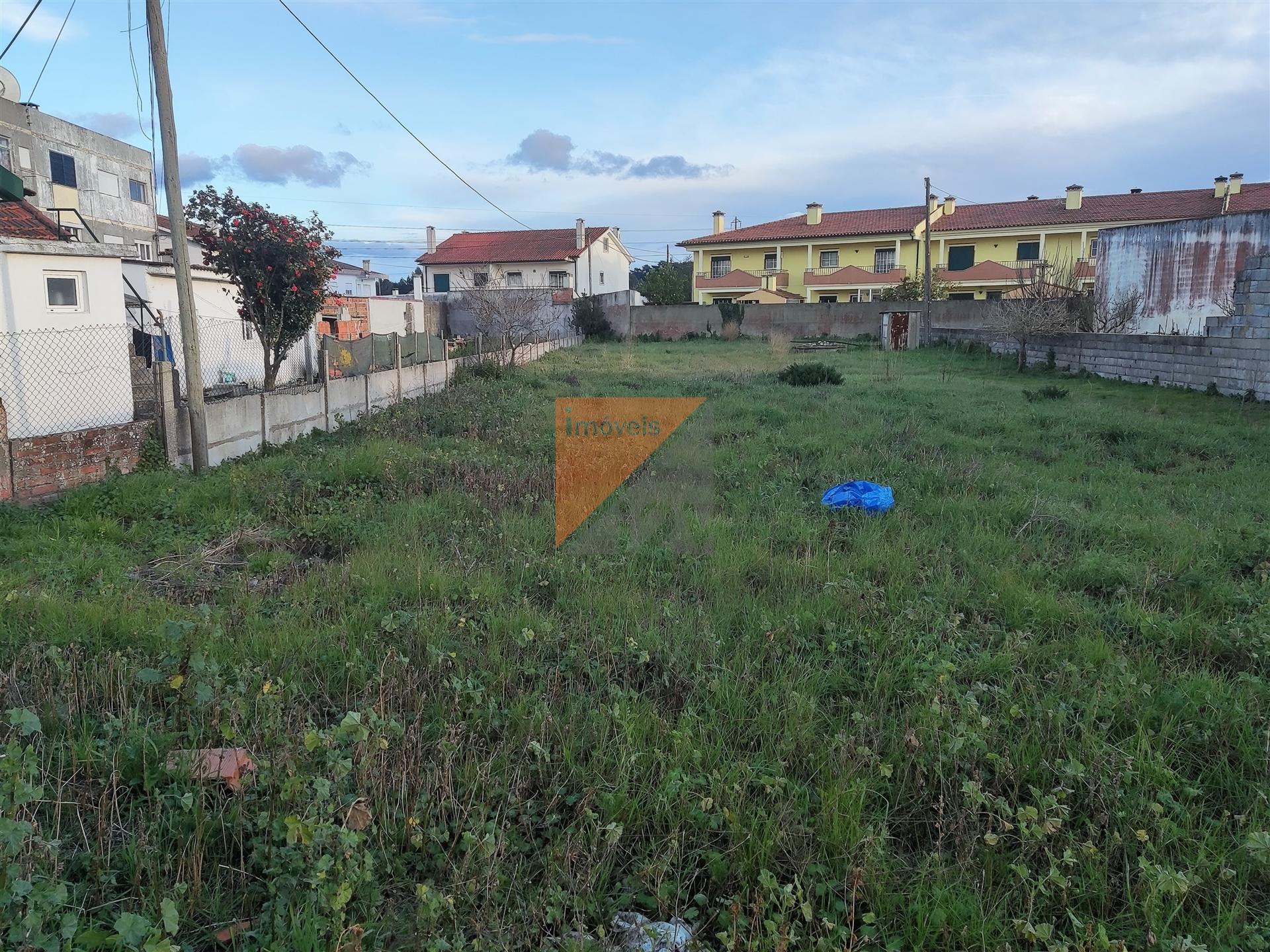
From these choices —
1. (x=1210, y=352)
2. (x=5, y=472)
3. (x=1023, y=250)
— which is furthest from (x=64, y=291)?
(x=1023, y=250)

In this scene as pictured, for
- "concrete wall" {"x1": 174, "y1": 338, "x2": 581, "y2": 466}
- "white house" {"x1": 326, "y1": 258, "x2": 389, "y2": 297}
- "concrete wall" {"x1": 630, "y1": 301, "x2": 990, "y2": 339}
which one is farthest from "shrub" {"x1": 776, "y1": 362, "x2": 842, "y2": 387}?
"white house" {"x1": 326, "y1": 258, "x2": 389, "y2": 297}

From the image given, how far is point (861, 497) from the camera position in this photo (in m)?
6.15

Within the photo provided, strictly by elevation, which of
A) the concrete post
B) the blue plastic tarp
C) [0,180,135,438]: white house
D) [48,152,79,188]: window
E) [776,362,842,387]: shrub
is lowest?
the blue plastic tarp

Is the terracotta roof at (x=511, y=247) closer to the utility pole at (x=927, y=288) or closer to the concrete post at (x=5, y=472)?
the utility pole at (x=927, y=288)

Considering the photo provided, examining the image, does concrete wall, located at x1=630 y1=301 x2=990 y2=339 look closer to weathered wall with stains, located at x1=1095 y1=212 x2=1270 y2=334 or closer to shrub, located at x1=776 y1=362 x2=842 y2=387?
weathered wall with stains, located at x1=1095 y1=212 x2=1270 y2=334

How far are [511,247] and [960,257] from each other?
77.1 ft

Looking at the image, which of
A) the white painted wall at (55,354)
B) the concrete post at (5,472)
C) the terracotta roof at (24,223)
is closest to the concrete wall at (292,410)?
the white painted wall at (55,354)

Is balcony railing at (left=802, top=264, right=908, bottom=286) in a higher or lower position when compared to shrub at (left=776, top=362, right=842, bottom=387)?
higher

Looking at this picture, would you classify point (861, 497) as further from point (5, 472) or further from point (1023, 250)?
point (1023, 250)

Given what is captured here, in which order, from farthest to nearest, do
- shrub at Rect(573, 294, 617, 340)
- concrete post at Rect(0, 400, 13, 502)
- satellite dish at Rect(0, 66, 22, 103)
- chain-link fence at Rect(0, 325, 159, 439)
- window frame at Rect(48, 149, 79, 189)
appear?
shrub at Rect(573, 294, 617, 340)
window frame at Rect(48, 149, 79, 189)
satellite dish at Rect(0, 66, 22, 103)
chain-link fence at Rect(0, 325, 159, 439)
concrete post at Rect(0, 400, 13, 502)

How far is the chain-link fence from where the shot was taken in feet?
25.4

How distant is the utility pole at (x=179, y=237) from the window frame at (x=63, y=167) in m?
21.0

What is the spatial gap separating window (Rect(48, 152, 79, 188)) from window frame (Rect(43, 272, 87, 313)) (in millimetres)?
19860

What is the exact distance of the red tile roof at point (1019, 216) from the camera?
3381 centimetres
